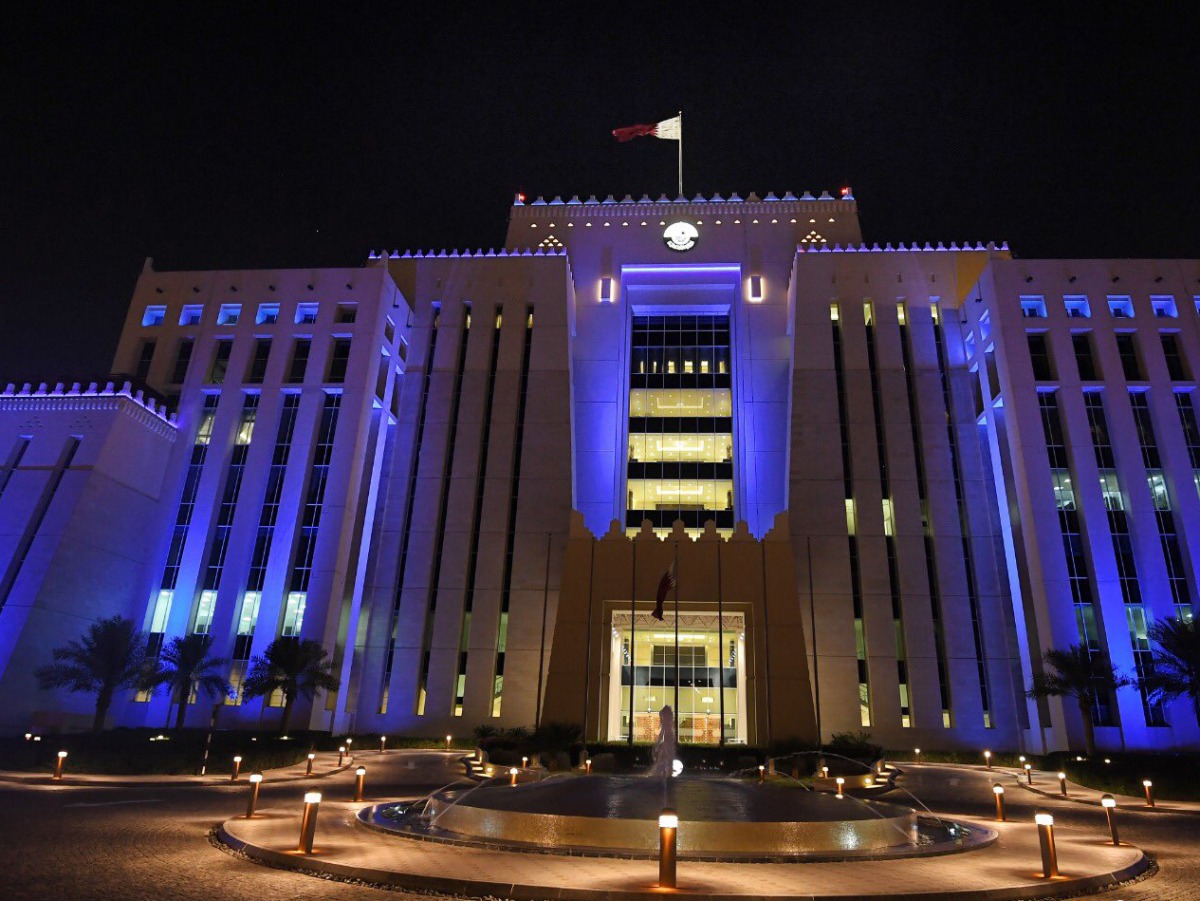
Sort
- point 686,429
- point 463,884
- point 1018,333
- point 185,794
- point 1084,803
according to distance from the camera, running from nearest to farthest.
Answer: point 463,884 < point 185,794 < point 1084,803 < point 1018,333 < point 686,429

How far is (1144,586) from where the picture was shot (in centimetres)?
4288

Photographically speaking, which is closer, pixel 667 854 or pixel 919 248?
pixel 667 854

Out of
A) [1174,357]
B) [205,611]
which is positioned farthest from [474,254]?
[1174,357]

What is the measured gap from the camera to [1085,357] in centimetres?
4903

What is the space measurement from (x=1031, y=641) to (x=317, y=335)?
1988 inches

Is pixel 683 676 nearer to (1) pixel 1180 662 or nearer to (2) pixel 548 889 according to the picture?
(1) pixel 1180 662

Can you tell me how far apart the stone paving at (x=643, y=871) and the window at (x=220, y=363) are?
4520 centimetres

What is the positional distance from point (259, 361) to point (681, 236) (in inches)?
1329

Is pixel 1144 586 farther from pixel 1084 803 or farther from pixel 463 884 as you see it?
pixel 463 884

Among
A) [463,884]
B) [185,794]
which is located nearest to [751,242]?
[185,794]

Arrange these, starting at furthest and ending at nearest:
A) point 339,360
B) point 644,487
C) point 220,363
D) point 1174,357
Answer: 1. point 644,487
2. point 220,363
3. point 339,360
4. point 1174,357

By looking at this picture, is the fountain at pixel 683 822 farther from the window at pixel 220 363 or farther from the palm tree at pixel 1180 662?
the window at pixel 220 363

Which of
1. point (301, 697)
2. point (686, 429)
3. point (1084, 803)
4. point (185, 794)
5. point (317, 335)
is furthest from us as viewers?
point (686, 429)

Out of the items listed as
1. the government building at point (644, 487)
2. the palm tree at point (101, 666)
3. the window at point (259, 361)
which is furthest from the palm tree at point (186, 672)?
the window at point (259, 361)
